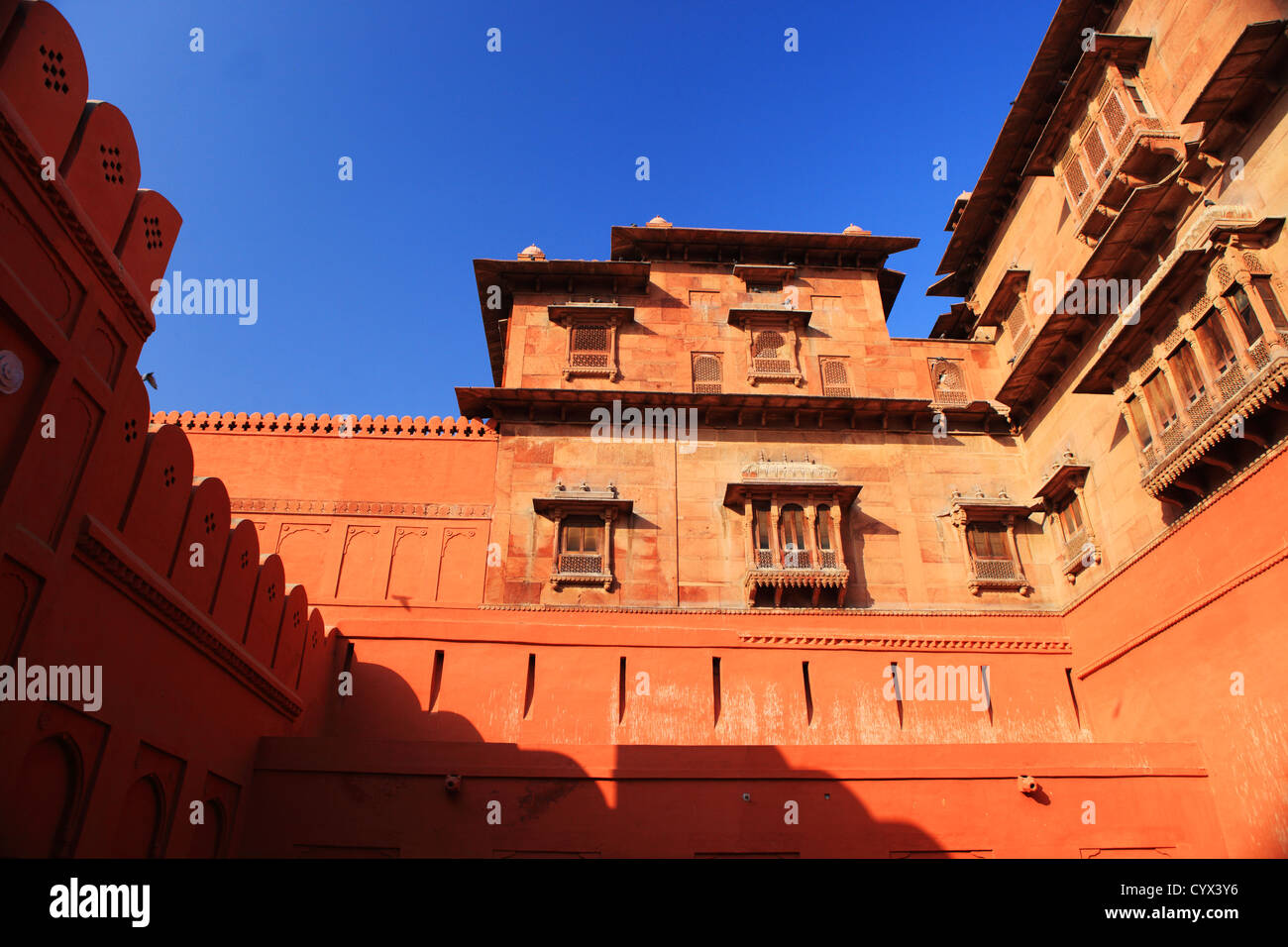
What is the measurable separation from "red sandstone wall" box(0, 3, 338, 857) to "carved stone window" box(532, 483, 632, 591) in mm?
7286

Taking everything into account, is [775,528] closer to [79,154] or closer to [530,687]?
[530,687]

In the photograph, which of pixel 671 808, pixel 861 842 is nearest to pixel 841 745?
pixel 861 842

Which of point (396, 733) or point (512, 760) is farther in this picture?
point (396, 733)

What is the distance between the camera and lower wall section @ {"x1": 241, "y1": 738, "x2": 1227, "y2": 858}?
39.1 feet

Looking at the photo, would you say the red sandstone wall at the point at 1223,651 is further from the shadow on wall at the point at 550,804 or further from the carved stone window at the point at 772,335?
the carved stone window at the point at 772,335

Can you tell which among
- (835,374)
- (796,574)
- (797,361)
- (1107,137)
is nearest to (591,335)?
(797,361)

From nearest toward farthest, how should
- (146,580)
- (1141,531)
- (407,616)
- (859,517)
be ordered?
(146,580)
(1141,531)
(407,616)
(859,517)

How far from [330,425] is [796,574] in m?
10.6

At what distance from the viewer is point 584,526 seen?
17.5m

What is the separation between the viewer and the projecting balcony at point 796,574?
1670 centimetres

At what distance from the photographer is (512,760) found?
12.5 m

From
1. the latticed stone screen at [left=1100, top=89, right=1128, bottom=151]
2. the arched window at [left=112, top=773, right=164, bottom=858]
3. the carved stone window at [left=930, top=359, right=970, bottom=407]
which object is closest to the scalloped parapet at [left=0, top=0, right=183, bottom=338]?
the arched window at [left=112, top=773, right=164, bottom=858]
